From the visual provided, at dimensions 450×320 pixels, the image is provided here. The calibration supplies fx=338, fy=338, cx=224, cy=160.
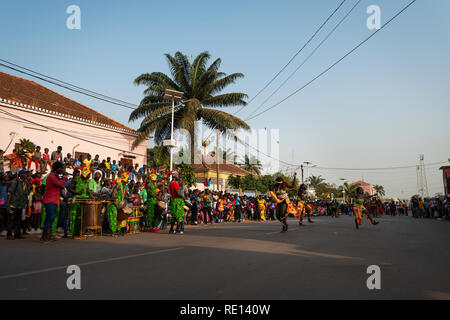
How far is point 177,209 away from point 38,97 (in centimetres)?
1741

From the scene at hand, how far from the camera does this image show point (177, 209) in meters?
12.4

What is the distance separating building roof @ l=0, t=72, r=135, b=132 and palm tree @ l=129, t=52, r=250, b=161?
363 centimetres

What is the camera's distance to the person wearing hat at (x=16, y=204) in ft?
34.4

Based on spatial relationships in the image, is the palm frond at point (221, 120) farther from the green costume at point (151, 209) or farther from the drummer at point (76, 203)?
the drummer at point (76, 203)

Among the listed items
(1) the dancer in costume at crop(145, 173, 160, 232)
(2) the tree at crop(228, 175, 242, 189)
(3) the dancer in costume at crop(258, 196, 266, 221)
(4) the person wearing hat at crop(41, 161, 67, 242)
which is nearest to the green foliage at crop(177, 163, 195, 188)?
(3) the dancer in costume at crop(258, 196, 266, 221)

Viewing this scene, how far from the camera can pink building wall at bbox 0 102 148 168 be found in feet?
61.8

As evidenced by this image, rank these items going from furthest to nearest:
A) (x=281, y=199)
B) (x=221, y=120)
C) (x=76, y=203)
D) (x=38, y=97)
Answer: (x=221, y=120), (x=38, y=97), (x=281, y=199), (x=76, y=203)

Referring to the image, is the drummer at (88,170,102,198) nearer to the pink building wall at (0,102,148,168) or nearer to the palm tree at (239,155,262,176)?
the pink building wall at (0,102,148,168)

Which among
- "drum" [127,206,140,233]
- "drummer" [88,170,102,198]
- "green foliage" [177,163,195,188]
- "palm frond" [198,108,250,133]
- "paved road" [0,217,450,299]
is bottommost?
"paved road" [0,217,450,299]

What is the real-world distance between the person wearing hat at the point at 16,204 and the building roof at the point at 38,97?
11.6 metres

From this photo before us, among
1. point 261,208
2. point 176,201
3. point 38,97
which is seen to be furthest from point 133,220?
point 261,208

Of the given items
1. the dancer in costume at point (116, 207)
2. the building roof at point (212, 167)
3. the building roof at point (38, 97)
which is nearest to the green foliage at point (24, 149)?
the building roof at point (38, 97)

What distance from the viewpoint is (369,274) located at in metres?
5.15

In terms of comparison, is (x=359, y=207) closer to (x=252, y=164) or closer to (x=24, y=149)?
(x=24, y=149)
